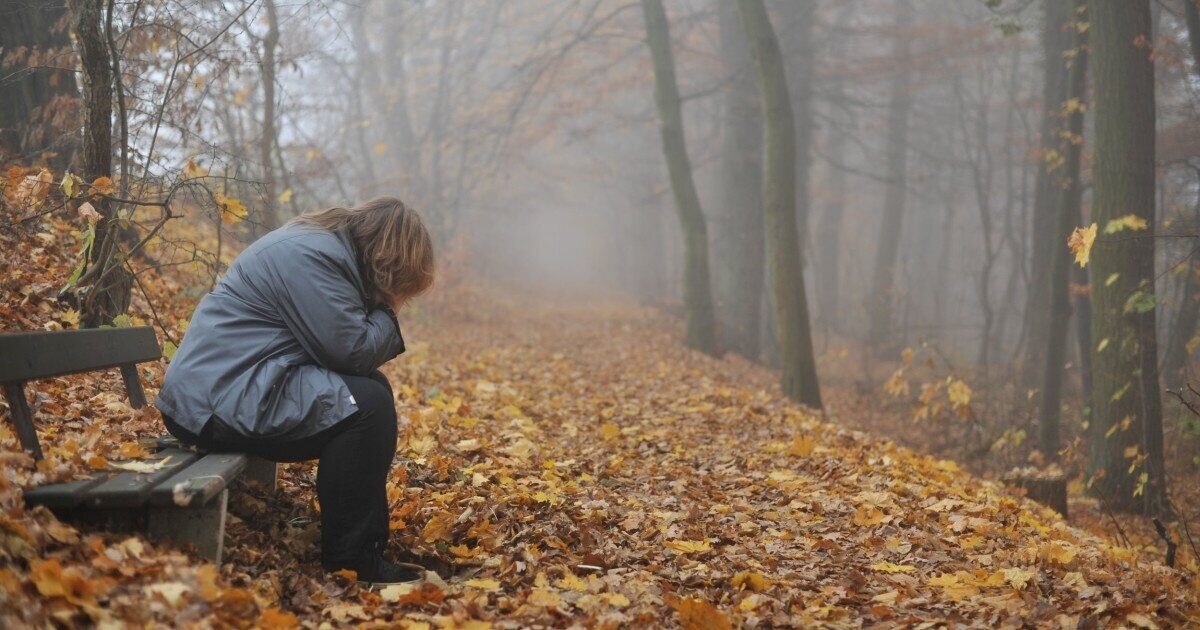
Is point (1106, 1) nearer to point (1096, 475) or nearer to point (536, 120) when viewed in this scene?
point (1096, 475)

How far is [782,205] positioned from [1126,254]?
351 centimetres

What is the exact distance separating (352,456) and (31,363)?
115 cm

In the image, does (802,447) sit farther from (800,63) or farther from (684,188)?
(800,63)

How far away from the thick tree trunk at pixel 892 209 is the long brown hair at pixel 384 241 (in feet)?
52.0

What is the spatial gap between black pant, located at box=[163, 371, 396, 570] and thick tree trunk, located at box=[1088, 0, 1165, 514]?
6.25m

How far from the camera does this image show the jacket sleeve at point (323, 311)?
11.6ft

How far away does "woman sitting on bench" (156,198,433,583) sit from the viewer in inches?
134

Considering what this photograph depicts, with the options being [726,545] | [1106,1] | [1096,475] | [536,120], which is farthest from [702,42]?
[726,545]

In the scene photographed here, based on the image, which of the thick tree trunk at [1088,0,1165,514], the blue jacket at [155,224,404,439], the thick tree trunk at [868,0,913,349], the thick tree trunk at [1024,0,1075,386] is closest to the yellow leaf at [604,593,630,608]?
the blue jacket at [155,224,404,439]

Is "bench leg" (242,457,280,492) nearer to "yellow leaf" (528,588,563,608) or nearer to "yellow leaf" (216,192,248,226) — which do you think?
"yellow leaf" (528,588,563,608)

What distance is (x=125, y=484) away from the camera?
9.59 ft

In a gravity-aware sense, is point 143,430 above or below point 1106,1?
below

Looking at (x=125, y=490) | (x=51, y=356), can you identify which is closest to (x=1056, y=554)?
(x=125, y=490)

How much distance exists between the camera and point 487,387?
8.20m
